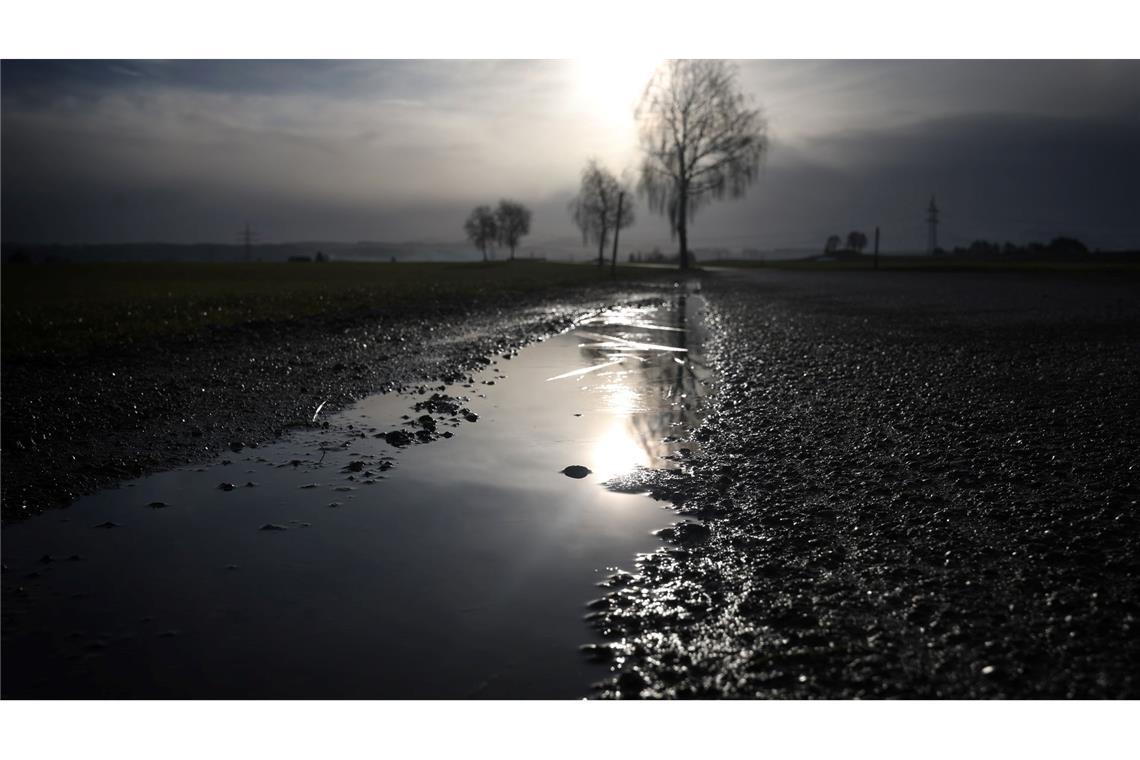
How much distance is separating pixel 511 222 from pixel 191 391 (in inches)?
4390

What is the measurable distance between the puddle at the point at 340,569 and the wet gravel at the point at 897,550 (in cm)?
30

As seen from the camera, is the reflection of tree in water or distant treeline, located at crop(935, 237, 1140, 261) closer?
the reflection of tree in water

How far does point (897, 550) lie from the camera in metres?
3.55

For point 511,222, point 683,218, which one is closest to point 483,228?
point 511,222

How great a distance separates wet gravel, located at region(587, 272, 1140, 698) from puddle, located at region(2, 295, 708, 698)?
305mm

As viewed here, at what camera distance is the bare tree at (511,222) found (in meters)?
116

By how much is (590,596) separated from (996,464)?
3.14 metres

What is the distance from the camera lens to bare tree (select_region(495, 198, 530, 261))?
11638 cm

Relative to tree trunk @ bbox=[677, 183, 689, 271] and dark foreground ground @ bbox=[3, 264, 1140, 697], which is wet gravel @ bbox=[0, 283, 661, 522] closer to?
dark foreground ground @ bbox=[3, 264, 1140, 697]

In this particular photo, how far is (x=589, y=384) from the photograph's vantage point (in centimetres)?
891

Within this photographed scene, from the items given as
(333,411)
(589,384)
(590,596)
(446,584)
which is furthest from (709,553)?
(589,384)

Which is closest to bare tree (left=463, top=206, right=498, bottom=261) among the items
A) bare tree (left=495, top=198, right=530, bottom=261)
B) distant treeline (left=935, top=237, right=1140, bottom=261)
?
bare tree (left=495, top=198, right=530, bottom=261)

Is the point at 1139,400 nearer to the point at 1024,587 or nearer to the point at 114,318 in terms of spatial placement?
the point at 1024,587

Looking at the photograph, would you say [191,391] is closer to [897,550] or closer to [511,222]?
[897,550]
